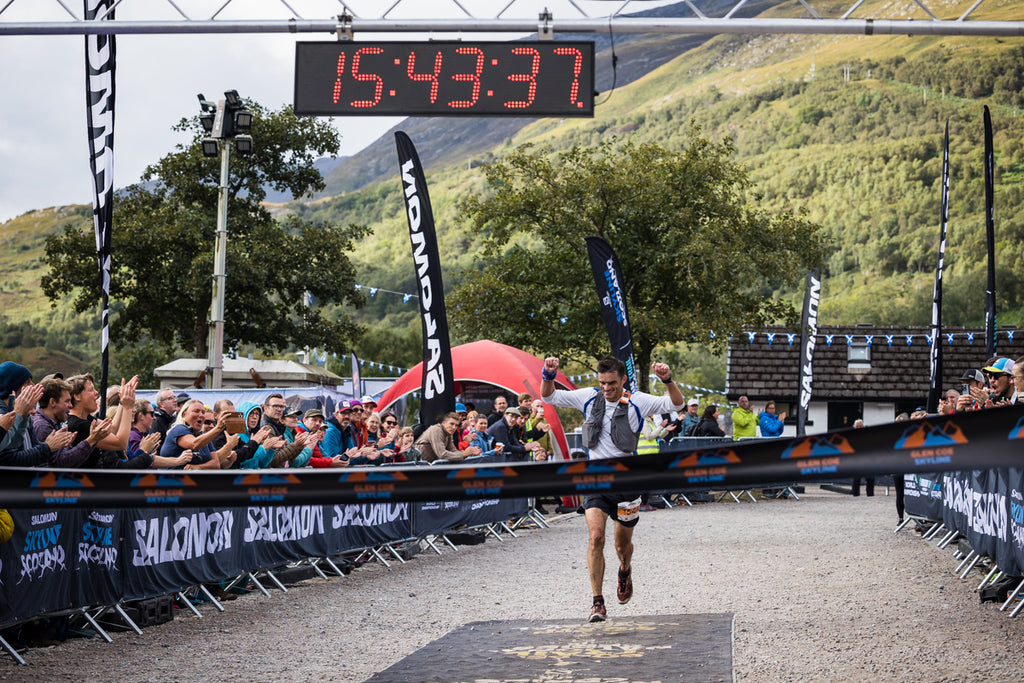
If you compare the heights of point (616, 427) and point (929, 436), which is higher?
point (929, 436)

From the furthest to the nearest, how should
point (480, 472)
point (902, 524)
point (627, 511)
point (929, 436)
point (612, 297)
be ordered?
1. point (612, 297)
2. point (902, 524)
3. point (627, 511)
4. point (480, 472)
5. point (929, 436)

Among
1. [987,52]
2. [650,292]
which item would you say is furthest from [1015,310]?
[650,292]

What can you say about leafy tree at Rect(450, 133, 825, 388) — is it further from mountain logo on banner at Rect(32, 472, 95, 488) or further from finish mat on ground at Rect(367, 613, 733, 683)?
mountain logo on banner at Rect(32, 472, 95, 488)

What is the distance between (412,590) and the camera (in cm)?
1064

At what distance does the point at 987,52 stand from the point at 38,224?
153 meters

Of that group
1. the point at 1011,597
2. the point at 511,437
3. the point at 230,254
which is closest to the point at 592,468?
the point at 1011,597

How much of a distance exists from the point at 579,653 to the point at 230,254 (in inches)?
1108

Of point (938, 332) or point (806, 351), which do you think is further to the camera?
point (806, 351)

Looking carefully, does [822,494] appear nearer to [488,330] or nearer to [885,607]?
[488,330]

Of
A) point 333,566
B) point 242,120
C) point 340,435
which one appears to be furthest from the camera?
→ point 242,120

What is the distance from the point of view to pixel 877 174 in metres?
139

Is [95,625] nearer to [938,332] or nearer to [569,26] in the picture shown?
[569,26]

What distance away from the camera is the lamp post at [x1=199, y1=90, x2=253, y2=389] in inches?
834

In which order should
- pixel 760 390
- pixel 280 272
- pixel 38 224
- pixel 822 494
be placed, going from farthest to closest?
1. pixel 38 224
2. pixel 760 390
3. pixel 280 272
4. pixel 822 494
